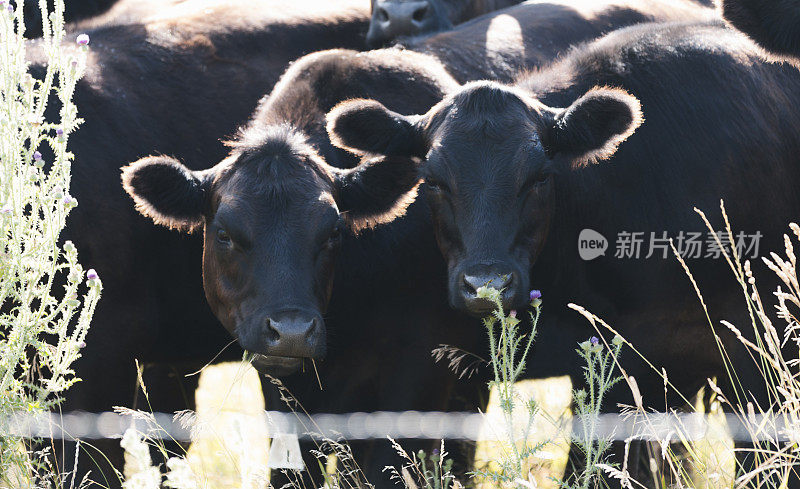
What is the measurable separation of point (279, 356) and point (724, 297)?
8.15ft

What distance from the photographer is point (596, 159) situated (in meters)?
5.20

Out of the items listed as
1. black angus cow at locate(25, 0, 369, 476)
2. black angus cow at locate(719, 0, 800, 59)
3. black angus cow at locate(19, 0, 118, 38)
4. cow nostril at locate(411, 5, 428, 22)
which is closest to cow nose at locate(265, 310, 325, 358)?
black angus cow at locate(25, 0, 369, 476)

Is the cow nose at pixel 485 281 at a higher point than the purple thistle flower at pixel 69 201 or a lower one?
lower

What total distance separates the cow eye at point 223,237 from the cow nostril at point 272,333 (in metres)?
0.50

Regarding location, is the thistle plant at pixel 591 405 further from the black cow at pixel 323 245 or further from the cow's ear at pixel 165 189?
the cow's ear at pixel 165 189

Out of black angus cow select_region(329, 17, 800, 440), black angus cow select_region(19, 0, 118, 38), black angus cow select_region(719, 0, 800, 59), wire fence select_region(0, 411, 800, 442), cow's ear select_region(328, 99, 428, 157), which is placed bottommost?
wire fence select_region(0, 411, 800, 442)

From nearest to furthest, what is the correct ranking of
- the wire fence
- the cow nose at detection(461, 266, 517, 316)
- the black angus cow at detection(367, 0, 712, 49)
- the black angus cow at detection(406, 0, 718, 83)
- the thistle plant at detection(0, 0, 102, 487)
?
the thistle plant at detection(0, 0, 102, 487) → the cow nose at detection(461, 266, 517, 316) → the wire fence → the black angus cow at detection(406, 0, 718, 83) → the black angus cow at detection(367, 0, 712, 49)

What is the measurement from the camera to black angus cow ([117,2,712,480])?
4.55 m

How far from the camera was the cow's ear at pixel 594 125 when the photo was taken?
495 cm

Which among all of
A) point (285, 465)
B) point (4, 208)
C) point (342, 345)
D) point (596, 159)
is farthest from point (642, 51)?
point (4, 208)

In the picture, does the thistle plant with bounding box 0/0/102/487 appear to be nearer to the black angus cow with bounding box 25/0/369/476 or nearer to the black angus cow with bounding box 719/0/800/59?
the black angus cow with bounding box 25/0/369/476

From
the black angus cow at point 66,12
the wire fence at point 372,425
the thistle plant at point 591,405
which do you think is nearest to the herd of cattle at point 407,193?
the wire fence at point 372,425

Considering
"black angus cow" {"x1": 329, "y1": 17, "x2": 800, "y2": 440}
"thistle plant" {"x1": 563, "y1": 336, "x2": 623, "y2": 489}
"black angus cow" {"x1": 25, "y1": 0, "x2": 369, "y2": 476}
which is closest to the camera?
"thistle plant" {"x1": 563, "y1": 336, "x2": 623, "y2": 489}

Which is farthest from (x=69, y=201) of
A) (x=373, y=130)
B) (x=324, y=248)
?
(x=373, y=130)
